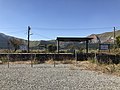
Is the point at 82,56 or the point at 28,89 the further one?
the point at 82,56

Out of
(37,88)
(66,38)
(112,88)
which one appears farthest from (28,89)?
(66,38)

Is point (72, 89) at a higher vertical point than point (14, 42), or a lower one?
lower

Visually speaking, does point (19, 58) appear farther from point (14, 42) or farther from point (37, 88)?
point (14, 42)

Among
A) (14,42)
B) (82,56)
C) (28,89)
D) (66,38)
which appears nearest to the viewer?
(28,89)

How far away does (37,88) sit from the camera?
9.13 m

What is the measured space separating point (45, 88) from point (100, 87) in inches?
98.0

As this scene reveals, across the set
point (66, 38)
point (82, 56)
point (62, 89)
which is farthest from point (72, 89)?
point (66, 38)

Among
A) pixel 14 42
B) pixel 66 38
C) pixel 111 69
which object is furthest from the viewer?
pixel 14 42

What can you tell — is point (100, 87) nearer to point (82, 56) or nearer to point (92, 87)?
point (92, 87)

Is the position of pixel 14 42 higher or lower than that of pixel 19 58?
higher

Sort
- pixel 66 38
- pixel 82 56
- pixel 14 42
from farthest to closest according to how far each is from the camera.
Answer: pixel 14 42 → pixel 66 38 → pixel 82 56

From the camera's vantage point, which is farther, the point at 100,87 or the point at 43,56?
the point at 43,56

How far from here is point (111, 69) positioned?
1495 centimetres

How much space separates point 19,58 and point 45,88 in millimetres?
17122
